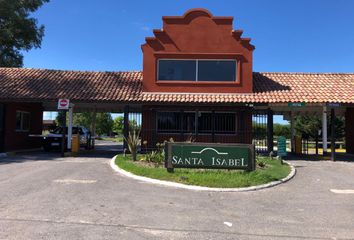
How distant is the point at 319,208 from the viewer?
9.41 meters

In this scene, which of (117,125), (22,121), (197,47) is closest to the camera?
(197,47)

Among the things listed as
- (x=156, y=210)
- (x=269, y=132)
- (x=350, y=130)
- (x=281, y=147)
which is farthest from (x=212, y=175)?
(x=350, y=130)

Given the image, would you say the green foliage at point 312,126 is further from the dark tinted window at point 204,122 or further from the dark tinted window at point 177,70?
the dark tinted window at point 177,70

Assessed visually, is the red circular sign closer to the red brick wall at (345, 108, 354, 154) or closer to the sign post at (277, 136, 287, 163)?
the sign post at (277, 136, 287, 163)

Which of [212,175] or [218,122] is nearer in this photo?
[212,175]

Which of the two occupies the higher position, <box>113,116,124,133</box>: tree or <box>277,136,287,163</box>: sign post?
<box>113,116,124,133</box>: tree

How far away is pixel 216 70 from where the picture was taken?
2169 centimetres

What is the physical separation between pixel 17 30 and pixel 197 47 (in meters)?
25.9

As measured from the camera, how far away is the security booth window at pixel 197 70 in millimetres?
21578

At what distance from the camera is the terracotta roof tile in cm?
2031

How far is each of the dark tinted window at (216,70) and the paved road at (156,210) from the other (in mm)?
9277

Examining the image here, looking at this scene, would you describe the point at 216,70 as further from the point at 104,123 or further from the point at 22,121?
the point at 104,123

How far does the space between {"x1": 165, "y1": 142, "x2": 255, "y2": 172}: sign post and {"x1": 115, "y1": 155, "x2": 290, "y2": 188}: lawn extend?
24 cm

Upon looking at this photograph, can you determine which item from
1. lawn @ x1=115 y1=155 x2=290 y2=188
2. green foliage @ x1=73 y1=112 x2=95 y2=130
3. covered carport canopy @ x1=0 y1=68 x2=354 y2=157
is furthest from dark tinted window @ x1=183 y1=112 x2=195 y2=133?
green foliage @ x1=73 y1=112 x2=95 y2=130
